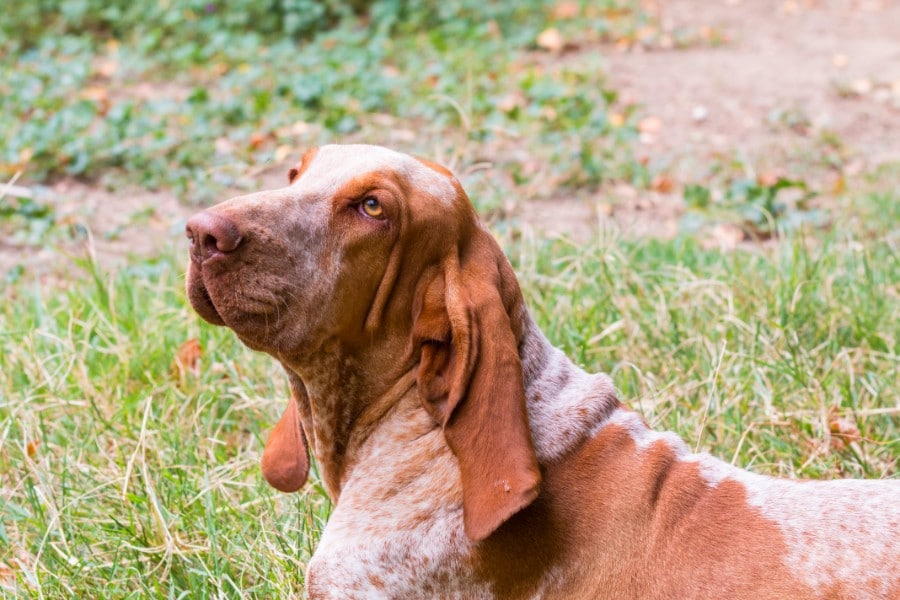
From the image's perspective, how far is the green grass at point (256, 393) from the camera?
3.67 m

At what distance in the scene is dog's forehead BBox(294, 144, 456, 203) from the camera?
10.1 feet

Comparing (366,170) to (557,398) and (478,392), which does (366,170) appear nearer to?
(478,392)

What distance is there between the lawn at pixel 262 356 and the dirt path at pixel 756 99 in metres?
0.15

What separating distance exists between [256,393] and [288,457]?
3.65 feet

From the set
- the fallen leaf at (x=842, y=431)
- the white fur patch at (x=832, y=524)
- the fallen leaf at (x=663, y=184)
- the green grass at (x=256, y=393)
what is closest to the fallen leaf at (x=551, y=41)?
the fallen leaf at (x=663, y=184)

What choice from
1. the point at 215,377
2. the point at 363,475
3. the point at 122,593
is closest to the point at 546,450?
the point at 363,475

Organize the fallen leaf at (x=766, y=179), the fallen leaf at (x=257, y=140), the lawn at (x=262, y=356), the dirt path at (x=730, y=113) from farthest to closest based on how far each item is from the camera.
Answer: the fallen leaf at (x=257, y=140) < the dirt path at (x=730, y=113) < the fallen leaf at (x=766, y=179) < the lawn at (x=262, y=356)

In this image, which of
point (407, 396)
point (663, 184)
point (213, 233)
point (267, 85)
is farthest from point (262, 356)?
point (267, 85)

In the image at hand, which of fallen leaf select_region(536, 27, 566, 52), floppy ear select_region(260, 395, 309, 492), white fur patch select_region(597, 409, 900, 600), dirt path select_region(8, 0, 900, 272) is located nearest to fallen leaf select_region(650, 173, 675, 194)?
dirt path select_region(8, 0, 900, 272)

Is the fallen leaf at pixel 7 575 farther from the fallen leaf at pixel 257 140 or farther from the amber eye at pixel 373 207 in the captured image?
the fallen leaf at pixel 257 140

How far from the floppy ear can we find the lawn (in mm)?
192

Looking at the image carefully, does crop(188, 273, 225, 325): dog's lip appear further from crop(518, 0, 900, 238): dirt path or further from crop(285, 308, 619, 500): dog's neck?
crop(518, 0, 900, 238): dirt path

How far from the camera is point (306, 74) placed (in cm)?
1010

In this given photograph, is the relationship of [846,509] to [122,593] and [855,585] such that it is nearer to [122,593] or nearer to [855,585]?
[855,585]
